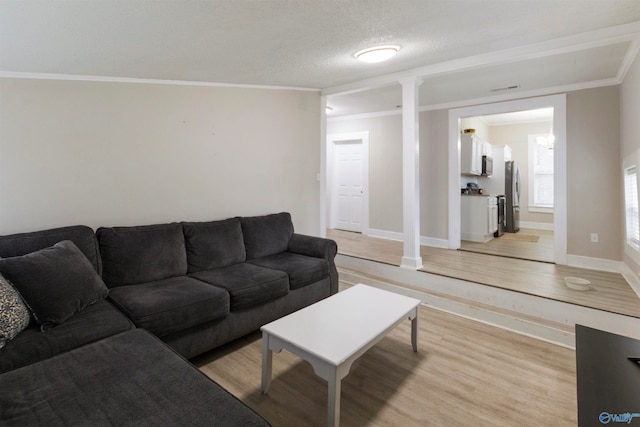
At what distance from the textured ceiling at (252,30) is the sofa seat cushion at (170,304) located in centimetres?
167

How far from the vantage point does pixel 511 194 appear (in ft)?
21.6

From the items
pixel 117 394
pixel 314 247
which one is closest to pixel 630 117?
pixel 314 247

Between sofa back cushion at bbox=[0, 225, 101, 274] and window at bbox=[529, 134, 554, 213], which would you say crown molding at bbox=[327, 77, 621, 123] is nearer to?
window at bbox=[529, 134, 554, 213]

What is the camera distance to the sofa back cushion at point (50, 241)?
2.02 m

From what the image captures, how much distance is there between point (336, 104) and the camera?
525 centimetres

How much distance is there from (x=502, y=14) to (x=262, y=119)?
2535 millimetres

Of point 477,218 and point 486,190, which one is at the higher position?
point 486,190

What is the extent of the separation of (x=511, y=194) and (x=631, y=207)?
11.7 feet

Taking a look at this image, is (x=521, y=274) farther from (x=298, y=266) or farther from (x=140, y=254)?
(x=140, y=254)

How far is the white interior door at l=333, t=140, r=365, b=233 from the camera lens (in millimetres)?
6348

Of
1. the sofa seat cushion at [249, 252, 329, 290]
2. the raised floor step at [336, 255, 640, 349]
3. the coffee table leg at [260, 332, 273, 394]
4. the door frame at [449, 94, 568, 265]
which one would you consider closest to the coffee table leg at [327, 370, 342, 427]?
the coffee table leg at [260, 332, 273, 394]

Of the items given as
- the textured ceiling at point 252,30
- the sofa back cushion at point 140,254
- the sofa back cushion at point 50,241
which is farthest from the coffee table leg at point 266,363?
the textured ceiling at point 252,30

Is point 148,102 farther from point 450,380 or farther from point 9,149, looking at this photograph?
point 450,380

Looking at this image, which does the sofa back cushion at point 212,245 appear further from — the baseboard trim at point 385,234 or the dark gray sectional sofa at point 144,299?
the baseboard trim at point 385,234
